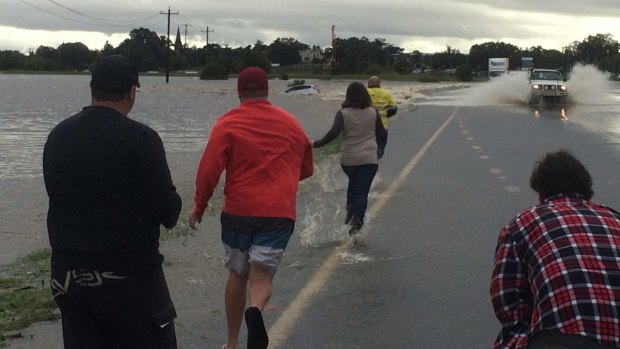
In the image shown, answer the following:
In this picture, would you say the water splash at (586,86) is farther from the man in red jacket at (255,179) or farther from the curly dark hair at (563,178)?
the curly dark hair at (563,178)

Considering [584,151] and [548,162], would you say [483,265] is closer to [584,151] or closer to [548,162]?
[548,162]

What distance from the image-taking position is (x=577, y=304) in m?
3.43

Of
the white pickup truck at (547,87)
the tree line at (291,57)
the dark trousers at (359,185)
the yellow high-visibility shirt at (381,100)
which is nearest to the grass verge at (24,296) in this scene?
the dark trousers at (359,185)

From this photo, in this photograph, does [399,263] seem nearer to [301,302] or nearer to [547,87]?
[301,302]

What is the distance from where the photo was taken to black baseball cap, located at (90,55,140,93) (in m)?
3.76

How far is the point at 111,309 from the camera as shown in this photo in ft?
12.1

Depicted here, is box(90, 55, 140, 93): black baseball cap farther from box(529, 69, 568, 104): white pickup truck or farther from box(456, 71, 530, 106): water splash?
box(456, 71, 530, 106): water splash

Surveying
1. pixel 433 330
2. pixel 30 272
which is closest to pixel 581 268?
pixel 433 330

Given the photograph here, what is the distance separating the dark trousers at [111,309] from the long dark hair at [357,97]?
5.63 meters

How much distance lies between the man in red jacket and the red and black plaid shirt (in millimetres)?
Answer: 1946

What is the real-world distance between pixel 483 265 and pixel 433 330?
2.25m

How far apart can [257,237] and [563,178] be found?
214 cm

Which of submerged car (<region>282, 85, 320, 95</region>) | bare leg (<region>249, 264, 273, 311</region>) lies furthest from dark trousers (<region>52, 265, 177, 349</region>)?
submerged car (<region>282, 85, 320, 95</region>)

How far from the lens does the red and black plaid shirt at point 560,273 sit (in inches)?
135
